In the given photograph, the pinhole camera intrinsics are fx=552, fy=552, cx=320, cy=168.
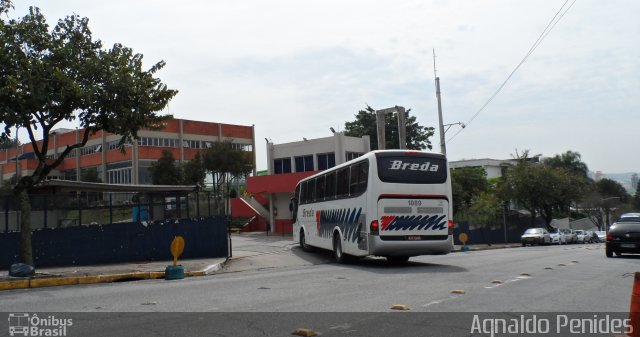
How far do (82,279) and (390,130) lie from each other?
4709 centimetres

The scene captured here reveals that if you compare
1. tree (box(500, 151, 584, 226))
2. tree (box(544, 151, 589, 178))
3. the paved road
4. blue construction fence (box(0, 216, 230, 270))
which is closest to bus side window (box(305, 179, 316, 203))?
blue construction fence (box(0, 216, 230, 270))

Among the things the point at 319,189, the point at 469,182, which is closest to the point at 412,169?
the point at 319,189

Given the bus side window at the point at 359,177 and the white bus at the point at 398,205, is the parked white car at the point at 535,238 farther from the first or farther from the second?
the bus side window at the point at 359,177

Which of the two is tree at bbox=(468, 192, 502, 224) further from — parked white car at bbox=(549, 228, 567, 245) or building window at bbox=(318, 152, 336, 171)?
building window at bbox=(318, 152, 336, 171)

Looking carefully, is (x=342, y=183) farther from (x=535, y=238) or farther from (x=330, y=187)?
(x=535, y=238)

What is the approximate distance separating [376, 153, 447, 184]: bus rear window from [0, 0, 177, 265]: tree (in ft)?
22.8

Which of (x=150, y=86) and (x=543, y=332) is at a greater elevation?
(x=150, y=86)

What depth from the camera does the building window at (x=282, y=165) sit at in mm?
45116

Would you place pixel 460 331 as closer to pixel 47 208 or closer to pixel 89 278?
pixel 89 278

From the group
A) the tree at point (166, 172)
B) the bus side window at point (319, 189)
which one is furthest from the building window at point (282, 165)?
the bus side window at point (319, 189)

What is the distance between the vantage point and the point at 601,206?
76688mm

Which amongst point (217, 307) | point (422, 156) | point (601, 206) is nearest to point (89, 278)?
point (217, 307)

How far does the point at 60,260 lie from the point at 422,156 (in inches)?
504

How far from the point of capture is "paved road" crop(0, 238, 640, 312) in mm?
9070
